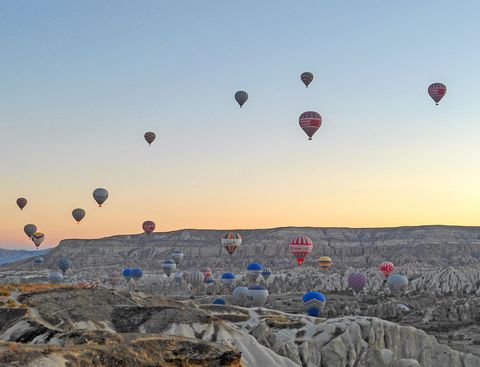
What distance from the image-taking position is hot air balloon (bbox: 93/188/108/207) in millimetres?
102963

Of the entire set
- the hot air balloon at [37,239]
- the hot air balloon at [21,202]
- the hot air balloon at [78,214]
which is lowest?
the hot air balloon at [37,239]

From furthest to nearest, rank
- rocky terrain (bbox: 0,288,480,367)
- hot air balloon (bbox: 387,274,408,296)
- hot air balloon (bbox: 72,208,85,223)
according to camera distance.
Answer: hot air balloon (bbox: 387,274,408,296) < hot air balloon (bbox: 72,208,85,223) < rocky terrain (bbox: 0,288,480,367)

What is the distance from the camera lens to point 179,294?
5113 inches

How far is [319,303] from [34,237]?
81.0 metres

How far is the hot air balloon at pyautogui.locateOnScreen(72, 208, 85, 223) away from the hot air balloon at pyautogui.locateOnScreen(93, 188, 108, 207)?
56.9 feet

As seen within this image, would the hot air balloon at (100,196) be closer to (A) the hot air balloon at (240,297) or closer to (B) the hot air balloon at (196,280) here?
(A) the hot air balloon at (240,297)

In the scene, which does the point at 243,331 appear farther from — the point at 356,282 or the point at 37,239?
the point at 37,239

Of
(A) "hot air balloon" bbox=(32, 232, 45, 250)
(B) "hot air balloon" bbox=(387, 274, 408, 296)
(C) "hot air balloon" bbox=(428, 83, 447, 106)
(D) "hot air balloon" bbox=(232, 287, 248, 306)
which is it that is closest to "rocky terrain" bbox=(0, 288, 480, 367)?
(D) "hot air balloon" bbox=(232, 287, 248, 306)

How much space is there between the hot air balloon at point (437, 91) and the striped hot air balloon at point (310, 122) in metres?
16.6

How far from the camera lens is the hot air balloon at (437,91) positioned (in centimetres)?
8619

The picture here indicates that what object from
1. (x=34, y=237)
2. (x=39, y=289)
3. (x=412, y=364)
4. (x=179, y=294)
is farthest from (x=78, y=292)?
(x=34, y=237)

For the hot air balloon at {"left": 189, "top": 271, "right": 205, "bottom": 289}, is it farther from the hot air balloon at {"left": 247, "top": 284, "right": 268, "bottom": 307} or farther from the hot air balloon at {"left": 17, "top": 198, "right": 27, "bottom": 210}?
the hot air balloon at {"left": 247, "top": 284, "right": 268, "bottom": 307}

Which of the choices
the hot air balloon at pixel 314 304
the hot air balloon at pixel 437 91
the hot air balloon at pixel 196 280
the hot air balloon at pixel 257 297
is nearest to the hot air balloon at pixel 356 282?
the hot air balloon at pixel 196 280

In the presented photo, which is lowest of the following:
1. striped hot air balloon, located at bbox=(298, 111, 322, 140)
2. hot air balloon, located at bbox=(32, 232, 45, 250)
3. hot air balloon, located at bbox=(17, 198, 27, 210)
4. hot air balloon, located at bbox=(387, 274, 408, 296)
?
hot air balloon, located at bbox=(387, 274, 408, 296)
